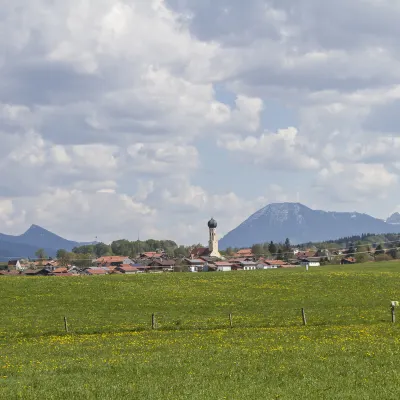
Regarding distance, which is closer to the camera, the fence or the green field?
the green field

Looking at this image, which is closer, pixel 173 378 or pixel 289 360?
pixel 173 378

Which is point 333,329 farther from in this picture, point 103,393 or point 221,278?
point 221,278

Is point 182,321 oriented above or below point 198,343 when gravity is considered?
below

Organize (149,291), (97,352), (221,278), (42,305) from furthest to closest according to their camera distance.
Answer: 1. (221,278)
2. (149,291)
3. (42,305)
4. (97,352)

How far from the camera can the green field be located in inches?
1008

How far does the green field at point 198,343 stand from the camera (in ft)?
84.0

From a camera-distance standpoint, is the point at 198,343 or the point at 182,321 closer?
the point at 198,343

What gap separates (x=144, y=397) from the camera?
24.1 meters

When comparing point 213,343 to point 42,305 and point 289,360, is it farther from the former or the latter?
point 42,305

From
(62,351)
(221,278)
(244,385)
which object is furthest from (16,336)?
(221,278)

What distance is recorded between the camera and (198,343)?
4066cm

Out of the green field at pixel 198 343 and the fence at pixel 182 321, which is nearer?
the green field at pixel 198 343

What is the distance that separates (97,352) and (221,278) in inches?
2839

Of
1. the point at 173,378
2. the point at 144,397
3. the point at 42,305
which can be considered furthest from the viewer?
the point at 42,305
